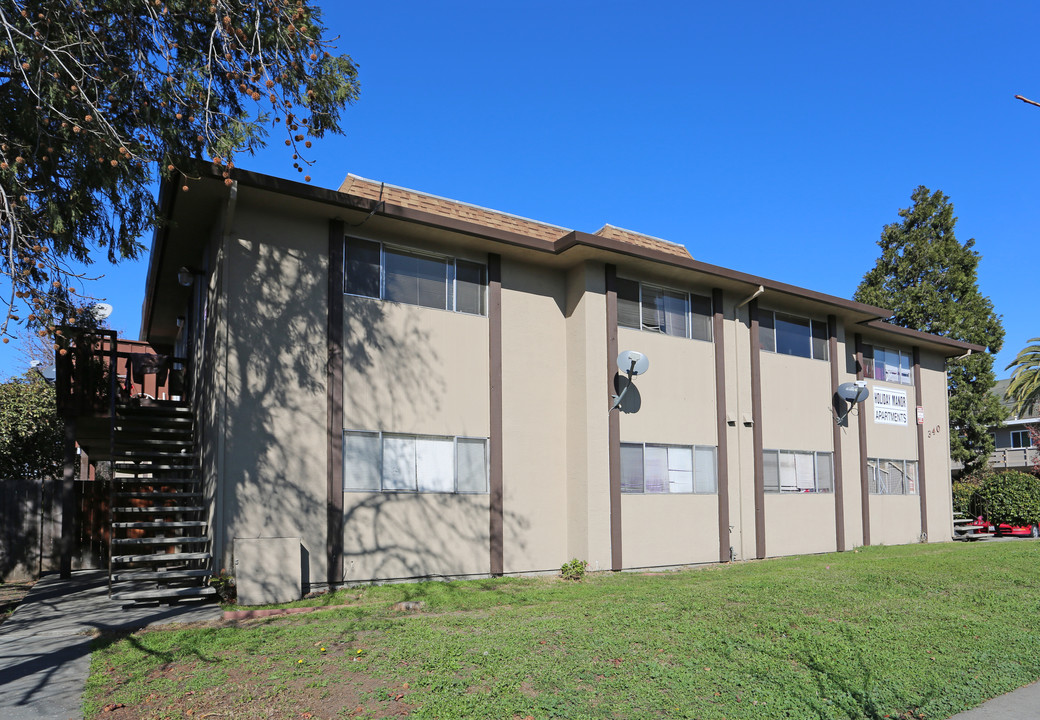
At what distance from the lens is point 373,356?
12148 millimetres

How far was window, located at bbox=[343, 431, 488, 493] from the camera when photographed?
11742 mm

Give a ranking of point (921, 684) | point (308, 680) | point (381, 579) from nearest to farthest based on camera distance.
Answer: point (308, 680), point (921, 684), point (381, 579)

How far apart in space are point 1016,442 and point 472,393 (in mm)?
41091

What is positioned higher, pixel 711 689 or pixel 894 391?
pixel 894 391

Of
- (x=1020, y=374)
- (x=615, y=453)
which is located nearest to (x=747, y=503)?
(x=615, y=453)

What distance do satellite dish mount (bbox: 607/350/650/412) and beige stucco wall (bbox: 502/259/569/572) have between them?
96 cm

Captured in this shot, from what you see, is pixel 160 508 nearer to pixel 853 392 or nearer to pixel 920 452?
pixel 853 392

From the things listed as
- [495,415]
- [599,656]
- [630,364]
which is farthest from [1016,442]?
[599,656]

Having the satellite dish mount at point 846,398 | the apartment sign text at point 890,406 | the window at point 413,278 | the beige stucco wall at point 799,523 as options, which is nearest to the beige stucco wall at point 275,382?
the window at point 413,278

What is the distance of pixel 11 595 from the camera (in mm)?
11992

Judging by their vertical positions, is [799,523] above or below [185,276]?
below

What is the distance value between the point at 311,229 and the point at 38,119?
3.72 meters

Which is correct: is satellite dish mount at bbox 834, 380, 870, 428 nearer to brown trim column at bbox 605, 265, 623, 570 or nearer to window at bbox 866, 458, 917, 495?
window at bbox 866, 458, 917, 495

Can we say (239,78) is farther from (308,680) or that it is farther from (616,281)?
(616,281)
